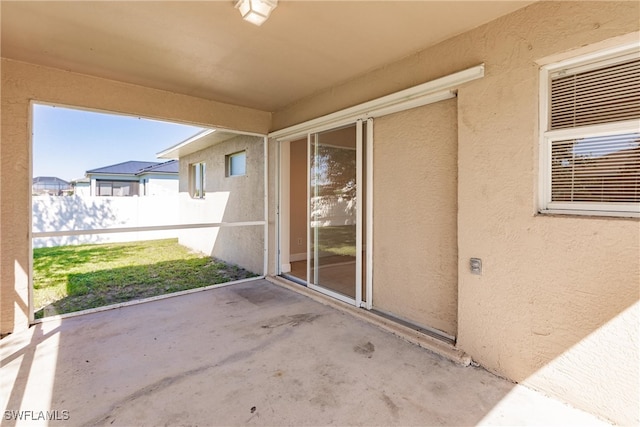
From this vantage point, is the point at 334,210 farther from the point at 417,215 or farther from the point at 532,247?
the point at 532,247

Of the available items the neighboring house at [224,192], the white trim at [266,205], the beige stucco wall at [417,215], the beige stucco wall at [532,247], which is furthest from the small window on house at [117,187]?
the beige stucco wall at [532,247]

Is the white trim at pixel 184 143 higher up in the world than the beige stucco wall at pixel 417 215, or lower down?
higher up

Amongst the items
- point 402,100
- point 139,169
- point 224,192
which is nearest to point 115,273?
point 224,192

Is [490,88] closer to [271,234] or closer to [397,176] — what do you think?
[397,176]

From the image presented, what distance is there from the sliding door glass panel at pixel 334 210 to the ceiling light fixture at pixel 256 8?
183cm

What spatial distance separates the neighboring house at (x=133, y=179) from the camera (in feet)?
34.1

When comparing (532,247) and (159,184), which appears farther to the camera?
(159,184)

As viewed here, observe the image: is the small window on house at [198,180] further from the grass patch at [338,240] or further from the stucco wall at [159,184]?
the grass patch at [338,240]

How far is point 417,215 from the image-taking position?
303 cm

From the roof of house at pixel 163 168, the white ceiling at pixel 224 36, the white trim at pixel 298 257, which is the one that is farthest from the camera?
the roof of house at pixel 163 168

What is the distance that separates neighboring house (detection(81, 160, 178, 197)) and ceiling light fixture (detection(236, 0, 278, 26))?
357 inches

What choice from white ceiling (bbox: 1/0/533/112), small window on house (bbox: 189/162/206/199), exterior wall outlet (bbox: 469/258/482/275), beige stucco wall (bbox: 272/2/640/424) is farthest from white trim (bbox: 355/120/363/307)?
small window on house (bbox: 189/162/206/199)

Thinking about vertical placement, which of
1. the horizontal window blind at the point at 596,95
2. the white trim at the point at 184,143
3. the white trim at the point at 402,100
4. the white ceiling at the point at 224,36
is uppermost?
the white ceiling at the point at 224,36

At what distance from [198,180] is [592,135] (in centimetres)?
753
